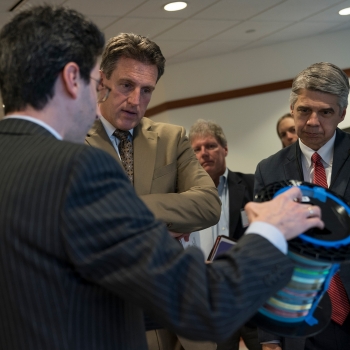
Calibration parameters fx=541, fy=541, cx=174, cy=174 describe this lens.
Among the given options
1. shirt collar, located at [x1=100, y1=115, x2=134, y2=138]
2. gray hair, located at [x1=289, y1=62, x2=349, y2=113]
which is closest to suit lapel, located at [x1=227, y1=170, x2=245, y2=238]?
gray hair, located at [x1=289, y1=62, x2=349, y2=113]

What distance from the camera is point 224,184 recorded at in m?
4.25

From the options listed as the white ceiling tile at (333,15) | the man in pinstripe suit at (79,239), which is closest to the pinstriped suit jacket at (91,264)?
the man in pinstripe suit at (79,239)

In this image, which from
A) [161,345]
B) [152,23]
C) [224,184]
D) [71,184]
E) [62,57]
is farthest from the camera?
[152,23]

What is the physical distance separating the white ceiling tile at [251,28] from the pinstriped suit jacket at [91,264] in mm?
5733

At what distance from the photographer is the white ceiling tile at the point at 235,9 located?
5648 millimetres

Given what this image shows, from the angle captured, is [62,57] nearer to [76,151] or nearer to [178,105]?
[76,151]

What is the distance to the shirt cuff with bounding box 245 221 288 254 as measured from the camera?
117cm

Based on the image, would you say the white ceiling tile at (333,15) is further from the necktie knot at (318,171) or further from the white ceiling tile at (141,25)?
the necktie knot at (318,171)

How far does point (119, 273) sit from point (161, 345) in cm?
116

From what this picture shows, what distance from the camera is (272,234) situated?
118 cm

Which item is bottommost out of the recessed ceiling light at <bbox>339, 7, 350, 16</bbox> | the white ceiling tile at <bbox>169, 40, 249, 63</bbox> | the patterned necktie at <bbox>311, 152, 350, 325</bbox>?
the patterned necktie at <bbox>311, 152, 350, 325</bbox>

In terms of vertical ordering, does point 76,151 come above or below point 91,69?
below

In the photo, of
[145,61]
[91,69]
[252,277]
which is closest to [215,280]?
[252,277]

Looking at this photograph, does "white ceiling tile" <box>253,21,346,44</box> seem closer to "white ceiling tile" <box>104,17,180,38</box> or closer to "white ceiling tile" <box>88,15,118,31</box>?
"white ceiling tile" <box>104,17,180,38</box>
